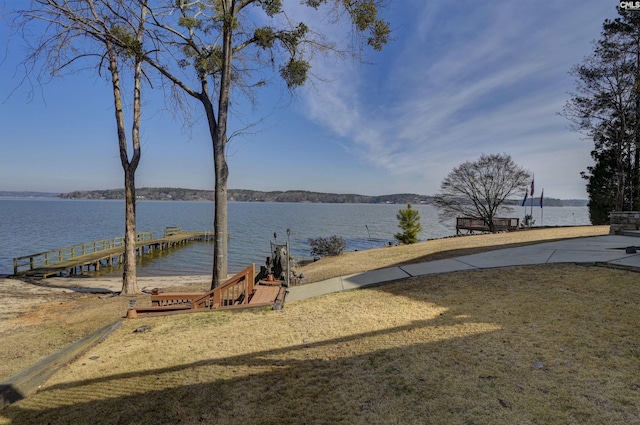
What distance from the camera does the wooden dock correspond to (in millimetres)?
19578

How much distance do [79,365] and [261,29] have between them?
321 inches

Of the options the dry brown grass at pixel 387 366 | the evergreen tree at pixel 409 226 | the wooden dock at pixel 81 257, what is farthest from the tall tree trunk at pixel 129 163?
the evergreen tree at pixel 409 226

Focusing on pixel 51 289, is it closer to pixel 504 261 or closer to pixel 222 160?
pixel 222 160

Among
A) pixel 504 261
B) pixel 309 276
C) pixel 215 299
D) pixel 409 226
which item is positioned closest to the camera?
pixel 215 299

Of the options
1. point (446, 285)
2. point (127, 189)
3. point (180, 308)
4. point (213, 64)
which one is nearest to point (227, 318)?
point (180, 308)

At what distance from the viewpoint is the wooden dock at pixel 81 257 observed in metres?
19.6

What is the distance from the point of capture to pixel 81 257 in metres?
24.4

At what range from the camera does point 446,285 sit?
720 cm

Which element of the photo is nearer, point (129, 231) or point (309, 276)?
point (309, 276)

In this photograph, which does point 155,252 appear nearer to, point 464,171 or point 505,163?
point 464,171

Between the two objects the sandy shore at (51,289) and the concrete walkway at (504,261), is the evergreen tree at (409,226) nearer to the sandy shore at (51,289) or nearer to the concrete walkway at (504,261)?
the concrete walkway at (504,261)

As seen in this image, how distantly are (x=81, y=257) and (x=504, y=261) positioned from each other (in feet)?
88.7

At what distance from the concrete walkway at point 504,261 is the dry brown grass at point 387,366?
5.31 feet

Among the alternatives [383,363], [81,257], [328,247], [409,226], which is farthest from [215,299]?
[81,257]
